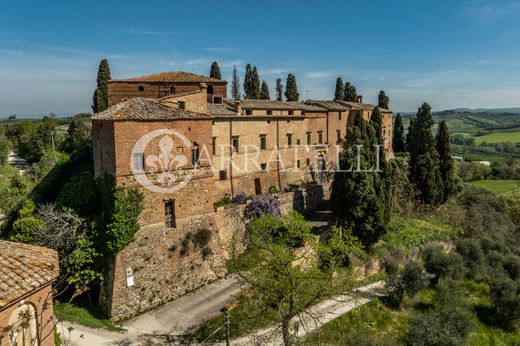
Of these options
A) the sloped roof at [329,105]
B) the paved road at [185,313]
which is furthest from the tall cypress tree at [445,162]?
the paved road at [185,313]

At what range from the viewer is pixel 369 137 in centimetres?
2486

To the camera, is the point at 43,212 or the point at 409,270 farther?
the point at 409,270

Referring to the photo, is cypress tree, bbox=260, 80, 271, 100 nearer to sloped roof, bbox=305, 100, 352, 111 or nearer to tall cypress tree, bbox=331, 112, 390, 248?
sloped roof, bbox=305, 100, 352, 111

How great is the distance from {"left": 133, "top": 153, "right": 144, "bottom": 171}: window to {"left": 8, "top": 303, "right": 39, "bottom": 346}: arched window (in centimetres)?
865

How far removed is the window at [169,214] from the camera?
55.9 feet

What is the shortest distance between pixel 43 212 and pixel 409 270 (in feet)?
59.2

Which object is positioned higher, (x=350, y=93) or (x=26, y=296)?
(x=350, y=93)

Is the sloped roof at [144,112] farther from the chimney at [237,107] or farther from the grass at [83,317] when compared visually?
the chimney at [237,107]

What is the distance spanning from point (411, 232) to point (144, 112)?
770 inches

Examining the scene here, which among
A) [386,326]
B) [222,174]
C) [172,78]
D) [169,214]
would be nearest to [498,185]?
[222,174]

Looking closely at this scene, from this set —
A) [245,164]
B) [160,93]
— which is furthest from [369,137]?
[160,93]

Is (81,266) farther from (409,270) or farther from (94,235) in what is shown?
(409,270)

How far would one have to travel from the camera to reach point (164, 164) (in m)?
16.5

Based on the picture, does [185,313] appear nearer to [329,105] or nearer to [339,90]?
[329,105]
